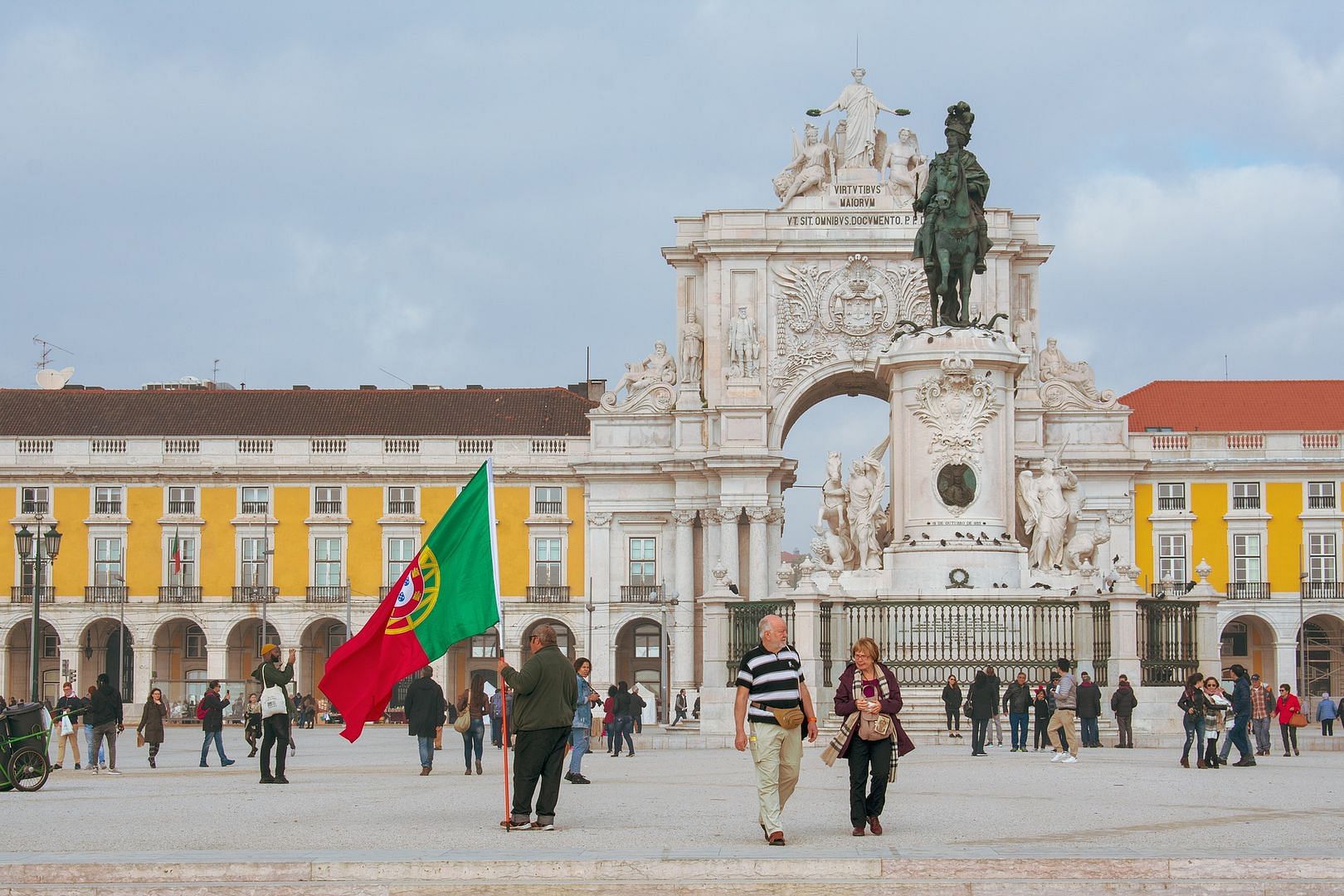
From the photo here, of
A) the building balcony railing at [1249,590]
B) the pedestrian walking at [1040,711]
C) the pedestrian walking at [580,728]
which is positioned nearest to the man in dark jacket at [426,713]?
the pedestrian walking at [580,728]

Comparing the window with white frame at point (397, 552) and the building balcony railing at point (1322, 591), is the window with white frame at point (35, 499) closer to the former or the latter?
the window with white frame at point (397, 552)

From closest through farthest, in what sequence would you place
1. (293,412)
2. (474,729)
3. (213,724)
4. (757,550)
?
(474,729) → (213,724) → (757,550) → (293,412)

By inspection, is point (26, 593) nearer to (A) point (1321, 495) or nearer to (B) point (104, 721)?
(A) point (1321, 495)

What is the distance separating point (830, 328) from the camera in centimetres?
6519

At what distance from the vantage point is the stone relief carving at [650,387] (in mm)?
65938

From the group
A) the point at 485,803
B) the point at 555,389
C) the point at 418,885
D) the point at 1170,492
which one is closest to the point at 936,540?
the point at 485,803

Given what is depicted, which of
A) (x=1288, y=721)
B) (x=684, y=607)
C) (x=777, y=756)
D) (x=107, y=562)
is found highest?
(x=107, y=562)

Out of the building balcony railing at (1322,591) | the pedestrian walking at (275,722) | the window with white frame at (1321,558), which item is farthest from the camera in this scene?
the window with white frame at (1321,558)

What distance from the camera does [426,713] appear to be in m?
22.6

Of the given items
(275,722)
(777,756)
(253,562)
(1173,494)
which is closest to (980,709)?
(275,722)

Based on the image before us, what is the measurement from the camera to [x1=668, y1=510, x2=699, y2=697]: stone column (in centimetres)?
6341

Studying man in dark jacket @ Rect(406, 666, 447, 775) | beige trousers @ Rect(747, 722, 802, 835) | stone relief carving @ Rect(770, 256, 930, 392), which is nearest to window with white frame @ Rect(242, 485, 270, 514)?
stone relief carving @ Rect(770, 256, 930, 392)

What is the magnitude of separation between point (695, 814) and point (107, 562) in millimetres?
54911

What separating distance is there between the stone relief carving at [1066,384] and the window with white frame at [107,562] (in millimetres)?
29179
